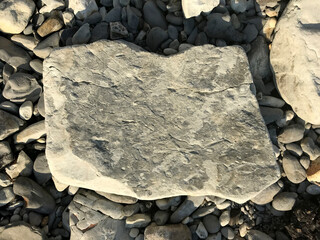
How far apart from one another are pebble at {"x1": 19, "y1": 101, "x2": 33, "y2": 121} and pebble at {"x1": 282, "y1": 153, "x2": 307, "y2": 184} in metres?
2.20

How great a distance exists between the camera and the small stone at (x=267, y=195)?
2.73m

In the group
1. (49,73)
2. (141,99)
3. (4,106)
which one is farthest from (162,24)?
(4,106)

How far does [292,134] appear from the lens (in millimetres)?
→ 2783

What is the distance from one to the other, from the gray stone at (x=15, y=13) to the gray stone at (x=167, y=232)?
2032mm

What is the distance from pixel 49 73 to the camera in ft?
8.21

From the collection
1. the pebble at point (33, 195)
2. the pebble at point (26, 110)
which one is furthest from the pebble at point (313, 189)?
the pebble at point (26, 110)

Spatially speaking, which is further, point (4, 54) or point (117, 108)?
point (4, 54)

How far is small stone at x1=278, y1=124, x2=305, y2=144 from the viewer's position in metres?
2.78

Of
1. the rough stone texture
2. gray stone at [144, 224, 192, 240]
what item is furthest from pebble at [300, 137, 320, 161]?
the rough stone texture

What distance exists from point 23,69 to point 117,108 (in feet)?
3.34

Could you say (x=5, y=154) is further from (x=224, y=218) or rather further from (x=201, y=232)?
(x=224, y=218)

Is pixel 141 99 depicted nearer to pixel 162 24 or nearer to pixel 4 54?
pixel 162 24

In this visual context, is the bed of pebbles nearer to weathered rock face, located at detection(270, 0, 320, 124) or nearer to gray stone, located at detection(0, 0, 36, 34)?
gray stone, located at detection(0, 0, 36, 34)

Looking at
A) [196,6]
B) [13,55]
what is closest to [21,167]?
[13,55]
